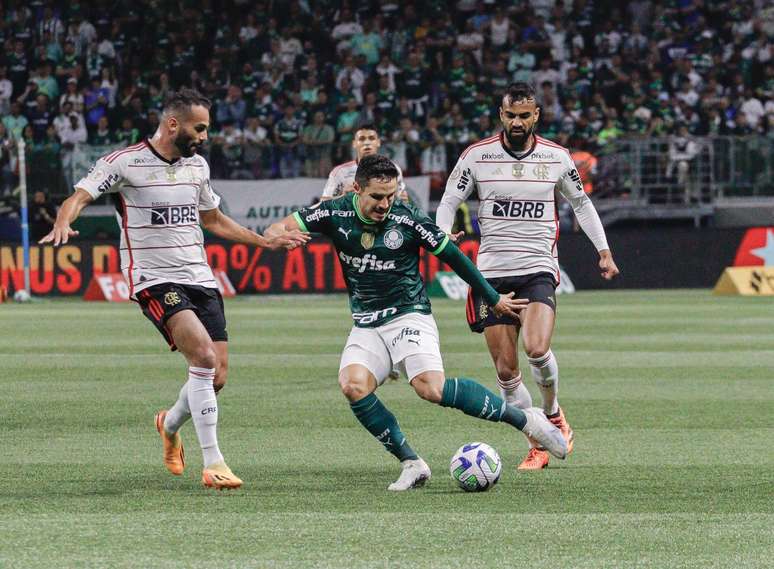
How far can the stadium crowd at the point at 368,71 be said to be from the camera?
29.5 metres

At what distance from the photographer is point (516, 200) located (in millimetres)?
9508

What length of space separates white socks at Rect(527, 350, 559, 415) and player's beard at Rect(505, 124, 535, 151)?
133cm

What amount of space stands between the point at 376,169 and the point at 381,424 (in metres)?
1.36

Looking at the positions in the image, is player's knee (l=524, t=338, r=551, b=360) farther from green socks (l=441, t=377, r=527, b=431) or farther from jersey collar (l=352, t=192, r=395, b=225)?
jersey collar (l=352, t=192, r=395, b=225)

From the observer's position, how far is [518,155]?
9508mm

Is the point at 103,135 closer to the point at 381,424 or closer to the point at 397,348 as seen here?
the point at 397,348

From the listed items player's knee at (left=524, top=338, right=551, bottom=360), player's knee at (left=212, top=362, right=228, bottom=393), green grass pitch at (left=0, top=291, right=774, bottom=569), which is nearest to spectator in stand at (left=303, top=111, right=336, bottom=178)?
green grass pitch at (left=0, top=291, right=774, bottom=569)

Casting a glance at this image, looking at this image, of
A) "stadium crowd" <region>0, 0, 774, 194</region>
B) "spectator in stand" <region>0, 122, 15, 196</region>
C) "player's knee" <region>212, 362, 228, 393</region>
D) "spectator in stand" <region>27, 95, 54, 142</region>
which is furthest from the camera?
"spectator in stand" <region>27, 95, 54, 142</region>

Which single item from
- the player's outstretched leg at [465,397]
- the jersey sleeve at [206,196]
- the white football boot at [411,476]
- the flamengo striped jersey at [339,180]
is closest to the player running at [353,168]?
the flamengo striped jersey at [339,180]

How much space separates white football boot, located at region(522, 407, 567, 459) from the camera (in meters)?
8.20

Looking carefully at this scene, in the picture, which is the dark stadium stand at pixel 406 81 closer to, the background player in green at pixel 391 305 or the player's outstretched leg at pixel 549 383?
the player's outstretched leg at pixel 549 383

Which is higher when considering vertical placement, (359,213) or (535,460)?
(359,213)

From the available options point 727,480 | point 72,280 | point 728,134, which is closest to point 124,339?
point 72,280

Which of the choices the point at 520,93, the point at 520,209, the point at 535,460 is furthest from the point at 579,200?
the point at 535,460
